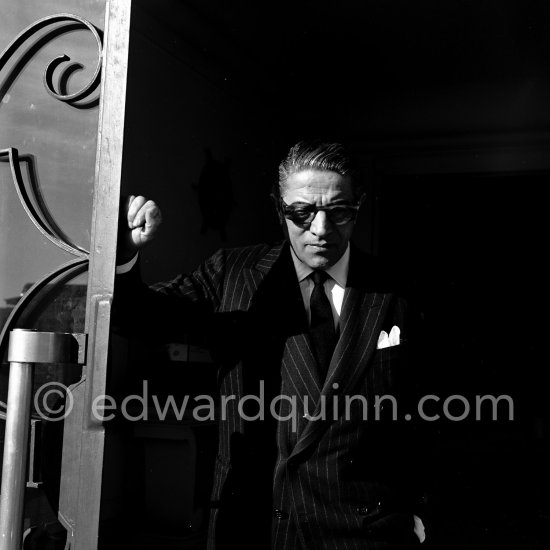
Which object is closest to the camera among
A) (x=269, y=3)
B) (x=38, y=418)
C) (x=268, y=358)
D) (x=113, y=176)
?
(x=113, y=176)

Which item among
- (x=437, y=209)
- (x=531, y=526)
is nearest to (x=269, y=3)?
(x=437, y=209)

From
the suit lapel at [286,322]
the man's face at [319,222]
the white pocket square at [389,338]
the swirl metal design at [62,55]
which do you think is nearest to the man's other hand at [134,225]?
the swirl metal design at [62,55]

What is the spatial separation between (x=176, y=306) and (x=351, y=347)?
46 cm

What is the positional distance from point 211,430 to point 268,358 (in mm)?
258

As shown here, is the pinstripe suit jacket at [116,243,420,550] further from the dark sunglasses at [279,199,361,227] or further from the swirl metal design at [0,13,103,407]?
the swirl metal design at [0,13,103,407]

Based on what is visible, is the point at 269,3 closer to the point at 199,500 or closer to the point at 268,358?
the point at 268,358

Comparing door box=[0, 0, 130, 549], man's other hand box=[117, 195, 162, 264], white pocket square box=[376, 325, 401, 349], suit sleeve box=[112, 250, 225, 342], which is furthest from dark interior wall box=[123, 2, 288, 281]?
man's other hand box=[117, 195, 162, 264]

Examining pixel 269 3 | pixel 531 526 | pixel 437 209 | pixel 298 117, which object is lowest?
pixel 531 526

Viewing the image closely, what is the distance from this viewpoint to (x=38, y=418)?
1354 mm

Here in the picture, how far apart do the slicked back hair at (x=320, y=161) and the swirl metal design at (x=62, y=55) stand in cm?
68

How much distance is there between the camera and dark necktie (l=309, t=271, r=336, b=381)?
1821 mm

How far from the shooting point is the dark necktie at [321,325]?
1.82 metres

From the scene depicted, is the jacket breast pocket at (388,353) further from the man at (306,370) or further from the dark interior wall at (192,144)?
the dark interior wall at (192,144)

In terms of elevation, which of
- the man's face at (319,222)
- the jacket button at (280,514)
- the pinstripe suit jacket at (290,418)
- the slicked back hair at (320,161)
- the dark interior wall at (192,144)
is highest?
the dark interior wall at (192,144)
